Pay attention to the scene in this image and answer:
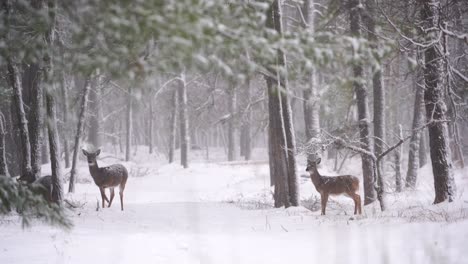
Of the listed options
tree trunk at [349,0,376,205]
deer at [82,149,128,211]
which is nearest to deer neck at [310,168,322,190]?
tree trunk at [349,0,376,205]

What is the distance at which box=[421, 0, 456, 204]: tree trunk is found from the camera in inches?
352

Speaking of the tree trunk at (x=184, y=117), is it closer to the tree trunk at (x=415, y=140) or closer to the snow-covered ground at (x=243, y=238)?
the tree trunk at (x=415, y=140)

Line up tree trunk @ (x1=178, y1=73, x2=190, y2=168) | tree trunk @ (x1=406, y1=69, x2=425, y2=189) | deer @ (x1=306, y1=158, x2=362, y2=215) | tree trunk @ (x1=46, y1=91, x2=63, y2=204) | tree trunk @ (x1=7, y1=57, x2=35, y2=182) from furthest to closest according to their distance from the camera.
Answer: tree trunk @ (x1=178, y1=73, x2=190, y2=168) < tree trunk @ (x1=406, y1=69, x2=425, y2=189) < tree trunk @ (x1=7, y1=57, x2=35, y2=182) < deer @ (x1=306, y1=158, x2=362, y2=215) < tree trunk @ (x1=46, y1=91, x2=63, y2=204)

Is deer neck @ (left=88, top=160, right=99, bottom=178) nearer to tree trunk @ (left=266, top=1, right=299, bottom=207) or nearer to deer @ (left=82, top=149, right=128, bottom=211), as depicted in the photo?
deer @ (left=82, top=149, right=128, bottom=211)

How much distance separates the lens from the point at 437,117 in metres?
9.06

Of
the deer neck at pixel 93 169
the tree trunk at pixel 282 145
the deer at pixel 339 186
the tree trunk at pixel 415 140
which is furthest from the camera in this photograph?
the tree trunk at pixel 415 140

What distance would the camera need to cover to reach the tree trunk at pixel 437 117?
893 centimetres

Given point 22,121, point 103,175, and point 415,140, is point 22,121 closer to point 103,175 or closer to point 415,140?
point 103,175

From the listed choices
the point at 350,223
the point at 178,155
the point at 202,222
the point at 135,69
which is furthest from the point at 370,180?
the point at 178,155

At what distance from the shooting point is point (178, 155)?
43094mm

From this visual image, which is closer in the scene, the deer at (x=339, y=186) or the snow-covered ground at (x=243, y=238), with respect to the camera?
the snow-covered ground at (x=243, y=238)

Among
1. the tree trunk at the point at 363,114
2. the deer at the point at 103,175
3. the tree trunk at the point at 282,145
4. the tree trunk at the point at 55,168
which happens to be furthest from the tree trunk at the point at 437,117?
the tree trunk at the point at 55,168

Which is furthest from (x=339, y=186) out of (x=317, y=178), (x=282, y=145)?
(x=282, y=145)

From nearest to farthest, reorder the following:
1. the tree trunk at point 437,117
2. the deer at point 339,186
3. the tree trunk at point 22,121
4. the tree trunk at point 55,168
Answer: the tree trunk at point 437,117
the tree trunk at point 55,168
the deer at point 339,186
the tree trunk at point 22,121
